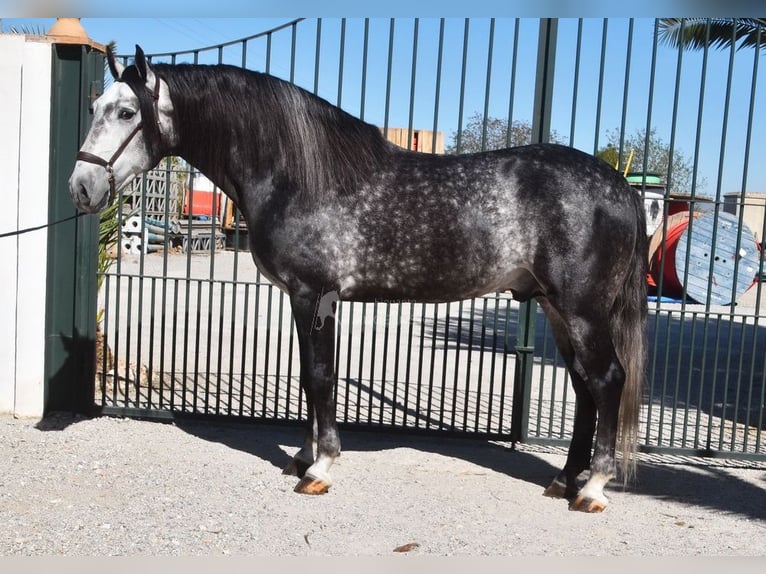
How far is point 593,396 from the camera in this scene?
4.27 m

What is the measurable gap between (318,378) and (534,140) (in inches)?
88.8

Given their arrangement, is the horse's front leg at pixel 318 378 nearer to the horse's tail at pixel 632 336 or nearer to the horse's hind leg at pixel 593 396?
the horse's hind leg at pixel 593 396

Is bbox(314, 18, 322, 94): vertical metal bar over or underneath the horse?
over

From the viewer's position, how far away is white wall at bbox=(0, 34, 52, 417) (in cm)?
533

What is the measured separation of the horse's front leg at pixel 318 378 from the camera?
14.1ft

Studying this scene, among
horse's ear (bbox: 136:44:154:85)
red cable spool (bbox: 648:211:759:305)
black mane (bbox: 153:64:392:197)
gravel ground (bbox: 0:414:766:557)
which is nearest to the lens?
gravel ground (bbox: 0:414:766:557)

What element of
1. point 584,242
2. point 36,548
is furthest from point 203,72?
point 36,548

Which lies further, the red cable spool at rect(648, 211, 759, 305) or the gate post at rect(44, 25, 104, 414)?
the red cable spool at rect(648, 211, 759, 305)

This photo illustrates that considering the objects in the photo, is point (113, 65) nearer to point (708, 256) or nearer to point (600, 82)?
point (600, 82)

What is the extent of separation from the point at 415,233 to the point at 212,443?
6.99 feet

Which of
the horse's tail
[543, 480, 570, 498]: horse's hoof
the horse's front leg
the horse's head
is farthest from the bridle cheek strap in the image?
[543, 480, 570, 498]: horse's hoof

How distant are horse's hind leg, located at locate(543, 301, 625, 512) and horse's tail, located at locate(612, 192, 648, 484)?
0.36ft

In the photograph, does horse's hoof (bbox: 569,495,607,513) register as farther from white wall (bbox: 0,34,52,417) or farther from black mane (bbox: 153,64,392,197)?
white wall (bbox: 0,34,52,417)

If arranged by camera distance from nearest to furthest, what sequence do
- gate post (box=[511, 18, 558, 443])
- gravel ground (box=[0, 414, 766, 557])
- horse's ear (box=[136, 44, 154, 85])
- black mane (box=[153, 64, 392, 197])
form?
gravel ground (box=[0, 414, 766, 557]) → horse's ear (box=[136, 44, 154, 85]) → black mane (box=[153, 64, 392, 197]) → gate post (box=[511, 18, 558, 443])
